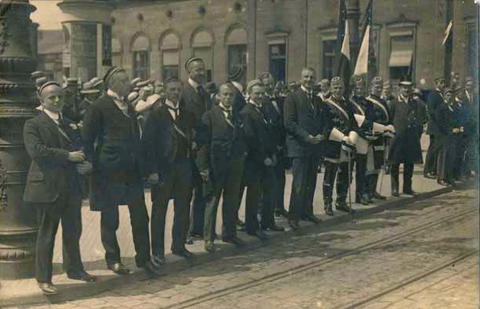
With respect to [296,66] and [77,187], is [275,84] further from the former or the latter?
[77,187]

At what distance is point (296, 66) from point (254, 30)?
1061mm

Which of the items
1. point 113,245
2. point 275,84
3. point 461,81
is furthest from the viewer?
point 275,84

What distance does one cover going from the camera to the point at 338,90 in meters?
8.70

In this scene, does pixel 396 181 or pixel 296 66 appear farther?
pixel 396 181

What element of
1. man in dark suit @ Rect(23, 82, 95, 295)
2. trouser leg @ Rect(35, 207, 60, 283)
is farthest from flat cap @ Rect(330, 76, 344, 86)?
trouser leg @ Rect(35, 207, 60, 283)

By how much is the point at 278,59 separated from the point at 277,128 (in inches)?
40.7

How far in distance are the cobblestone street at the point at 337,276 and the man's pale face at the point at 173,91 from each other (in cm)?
180

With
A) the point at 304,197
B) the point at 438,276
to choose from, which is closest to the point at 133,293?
the point at 438,276

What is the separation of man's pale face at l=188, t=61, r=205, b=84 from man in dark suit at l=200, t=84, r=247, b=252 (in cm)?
27

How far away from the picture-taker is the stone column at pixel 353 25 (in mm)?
9133

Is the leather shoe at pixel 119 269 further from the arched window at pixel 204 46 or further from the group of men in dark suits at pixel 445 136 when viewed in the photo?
the group of men in dark suits at pixel 445 136

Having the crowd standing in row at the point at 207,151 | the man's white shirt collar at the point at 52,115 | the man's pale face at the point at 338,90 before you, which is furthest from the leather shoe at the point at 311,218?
the man's white shirt collar at the point at 52,115

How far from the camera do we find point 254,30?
7.71 m

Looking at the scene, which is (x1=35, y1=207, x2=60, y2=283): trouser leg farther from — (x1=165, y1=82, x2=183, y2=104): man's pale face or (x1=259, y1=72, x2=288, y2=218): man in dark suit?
(x1=259, y1=72, x2=288, y2=218): man in dark suit
